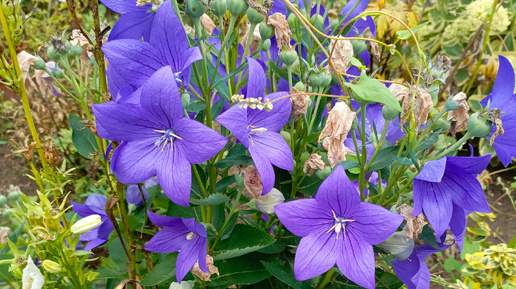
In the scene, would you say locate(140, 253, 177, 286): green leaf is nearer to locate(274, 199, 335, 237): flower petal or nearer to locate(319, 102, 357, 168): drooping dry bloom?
locate(274, 199, 335, 237): flower petal

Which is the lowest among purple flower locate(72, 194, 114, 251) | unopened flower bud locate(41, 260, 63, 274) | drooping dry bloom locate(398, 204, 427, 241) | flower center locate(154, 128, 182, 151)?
purple flower locate(72, 194, 114, 251)

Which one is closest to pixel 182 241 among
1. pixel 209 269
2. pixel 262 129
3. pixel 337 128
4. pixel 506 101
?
pixel 209 269

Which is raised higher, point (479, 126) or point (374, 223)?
point (479, 126)

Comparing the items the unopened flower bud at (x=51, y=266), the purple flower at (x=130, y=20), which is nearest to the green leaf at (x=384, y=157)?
the purple flower at (x=130, y=20)

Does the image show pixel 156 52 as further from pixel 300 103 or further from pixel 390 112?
pixel 390 112

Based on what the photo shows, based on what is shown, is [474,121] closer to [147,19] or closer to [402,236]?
[402,236]

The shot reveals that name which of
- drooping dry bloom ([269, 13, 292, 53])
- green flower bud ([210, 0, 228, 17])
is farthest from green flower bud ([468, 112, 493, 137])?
green flower bud ([210, 0, 228, 17])
